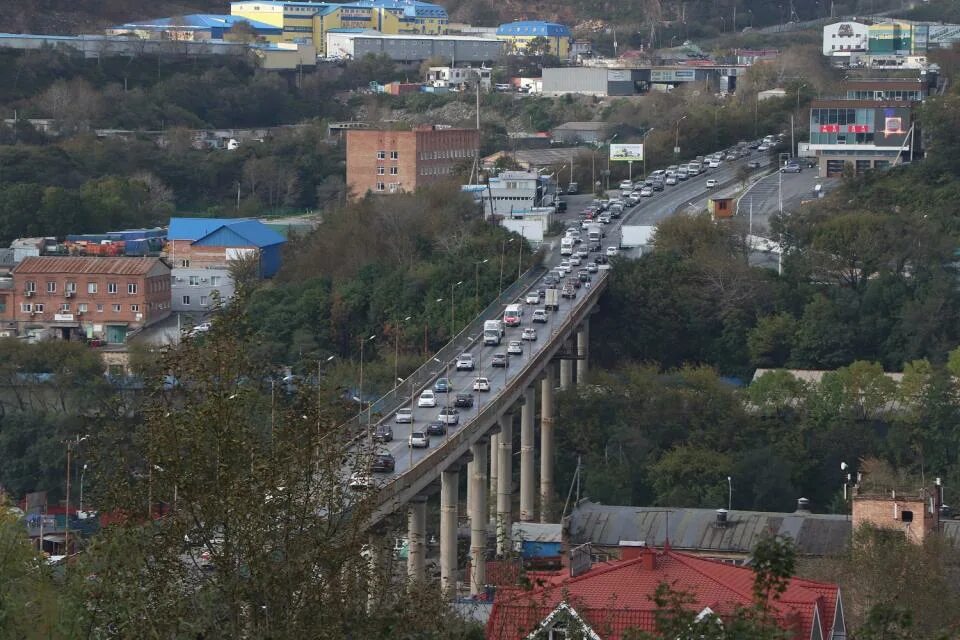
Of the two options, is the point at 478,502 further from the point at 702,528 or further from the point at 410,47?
the point at 410,47

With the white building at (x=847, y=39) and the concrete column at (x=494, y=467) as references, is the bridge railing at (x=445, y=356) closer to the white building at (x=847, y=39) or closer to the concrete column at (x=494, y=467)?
the concrete column at (x=494, y=467)

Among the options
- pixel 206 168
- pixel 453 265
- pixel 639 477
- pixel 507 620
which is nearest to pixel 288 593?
pixel 507 620

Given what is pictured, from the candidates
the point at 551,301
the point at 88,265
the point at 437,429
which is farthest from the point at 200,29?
the point at 437,429

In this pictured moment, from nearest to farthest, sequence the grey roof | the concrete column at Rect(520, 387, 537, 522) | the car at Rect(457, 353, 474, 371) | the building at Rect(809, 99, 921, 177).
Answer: the grey roof → the concrete column at Rect(520, 387, 537, 522) → the car at Rect(457, 353, 474, 371) → the building at Rect(809, 99, 921, 177)

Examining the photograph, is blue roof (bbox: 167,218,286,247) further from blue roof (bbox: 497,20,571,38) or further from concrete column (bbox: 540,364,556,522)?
blue roof (bbox: 497,20,571,38)

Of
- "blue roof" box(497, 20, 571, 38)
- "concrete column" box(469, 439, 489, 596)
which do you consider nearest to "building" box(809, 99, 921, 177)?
"concrete column" box(469, 439, 489, 596)
